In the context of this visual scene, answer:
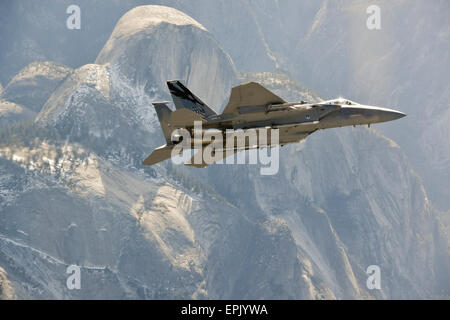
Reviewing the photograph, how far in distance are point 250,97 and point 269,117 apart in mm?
2892

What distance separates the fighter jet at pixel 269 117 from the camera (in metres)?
46.7

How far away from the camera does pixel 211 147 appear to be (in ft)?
165

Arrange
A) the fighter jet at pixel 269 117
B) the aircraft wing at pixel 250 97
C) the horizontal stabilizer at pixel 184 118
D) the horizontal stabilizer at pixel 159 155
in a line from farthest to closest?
the horizontal stabilizer at pixel 159 155 → the horizontal stabilizer at pixel 184 118 → the fighter jet at pixel 269 117 → the aircraft wing at pixel 250 97

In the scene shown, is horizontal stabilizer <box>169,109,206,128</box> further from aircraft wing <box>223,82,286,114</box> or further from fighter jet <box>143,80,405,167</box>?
aircraft wing <box>223,82,286,114</box>

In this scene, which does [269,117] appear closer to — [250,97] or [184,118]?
[250,97]

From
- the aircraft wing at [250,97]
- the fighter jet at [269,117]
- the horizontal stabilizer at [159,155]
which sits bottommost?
the horizontal stabilizer at [159,155]

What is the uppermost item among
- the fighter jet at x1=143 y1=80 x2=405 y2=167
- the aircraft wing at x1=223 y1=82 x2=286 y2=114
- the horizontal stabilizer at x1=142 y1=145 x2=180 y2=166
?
the aircraft wing at x1=223 y1=82 x2=286 y2=114

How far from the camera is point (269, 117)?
157ft

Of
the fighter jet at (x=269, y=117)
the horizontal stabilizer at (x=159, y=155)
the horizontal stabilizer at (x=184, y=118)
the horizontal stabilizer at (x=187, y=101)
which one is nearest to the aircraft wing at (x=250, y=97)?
the fighter jet at (x=269, y=117)

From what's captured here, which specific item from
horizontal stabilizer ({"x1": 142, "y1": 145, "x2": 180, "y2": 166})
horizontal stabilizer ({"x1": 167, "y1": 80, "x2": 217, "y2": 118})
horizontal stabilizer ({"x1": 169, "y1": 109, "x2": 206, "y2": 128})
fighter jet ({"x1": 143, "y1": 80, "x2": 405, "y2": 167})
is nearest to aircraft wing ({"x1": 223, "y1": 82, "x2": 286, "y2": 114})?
fighter jet ({"x1": 143, "y1": 80, "x2": 405, "y2": 167})

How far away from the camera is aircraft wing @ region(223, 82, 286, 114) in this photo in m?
45.2

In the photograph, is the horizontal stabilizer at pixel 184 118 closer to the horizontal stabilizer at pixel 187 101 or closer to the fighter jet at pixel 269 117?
the fighter jet at pixel 269 117

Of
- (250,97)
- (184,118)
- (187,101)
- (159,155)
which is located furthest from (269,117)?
(159,155)
